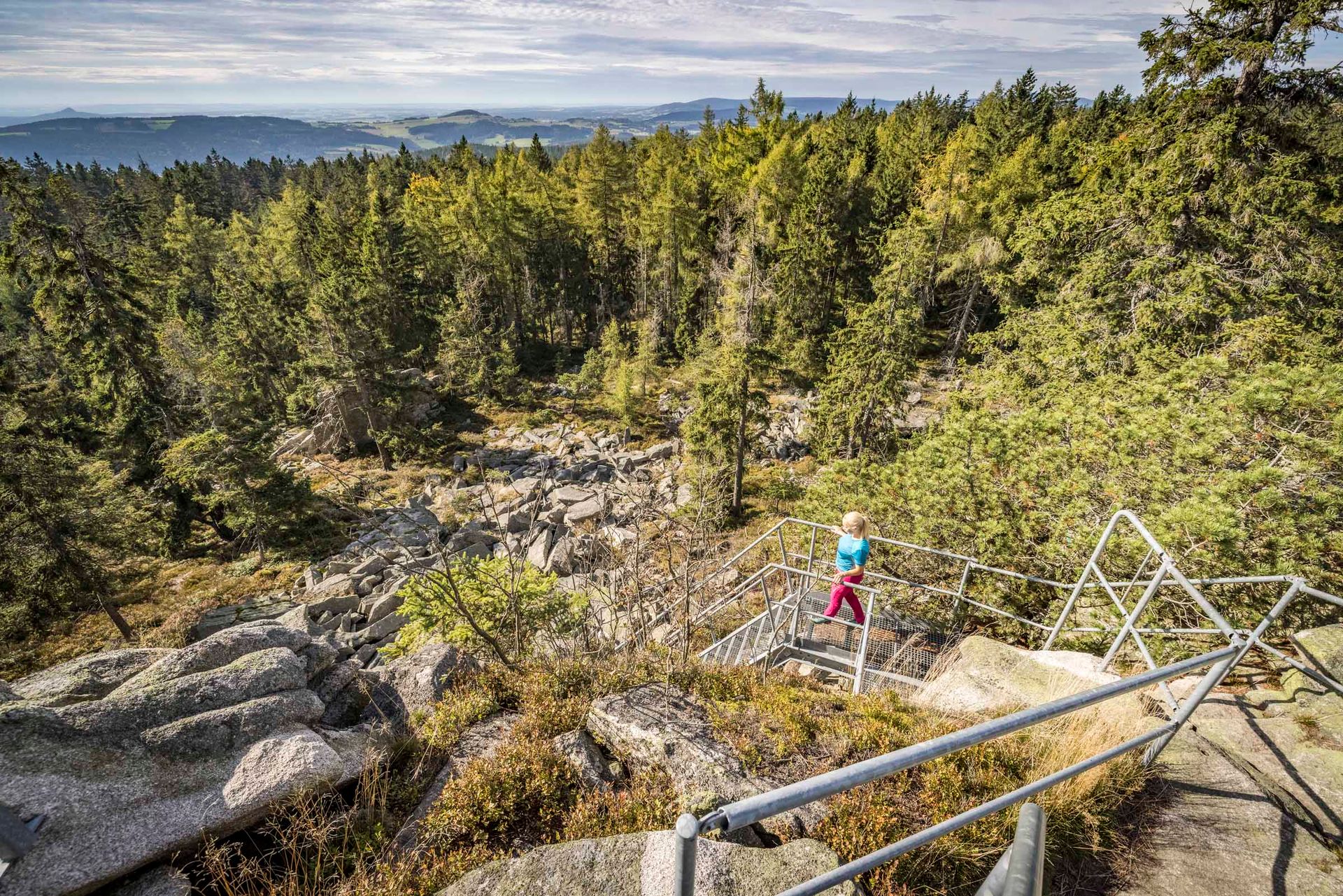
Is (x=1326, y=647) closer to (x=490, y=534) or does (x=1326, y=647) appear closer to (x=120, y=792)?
(x=120, y=792)

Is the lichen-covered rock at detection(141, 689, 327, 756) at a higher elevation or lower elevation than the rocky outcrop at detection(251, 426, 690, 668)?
higher

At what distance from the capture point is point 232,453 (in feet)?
72.9

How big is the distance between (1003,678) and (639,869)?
13.6 feet

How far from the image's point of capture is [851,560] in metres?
7.25

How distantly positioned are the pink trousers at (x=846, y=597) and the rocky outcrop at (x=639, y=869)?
4.10 m

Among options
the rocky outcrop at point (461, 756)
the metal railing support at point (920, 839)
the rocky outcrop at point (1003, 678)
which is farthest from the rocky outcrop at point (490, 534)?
the metal railing support at point (920, 839)

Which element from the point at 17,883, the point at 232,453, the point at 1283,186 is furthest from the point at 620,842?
the point at 232,453

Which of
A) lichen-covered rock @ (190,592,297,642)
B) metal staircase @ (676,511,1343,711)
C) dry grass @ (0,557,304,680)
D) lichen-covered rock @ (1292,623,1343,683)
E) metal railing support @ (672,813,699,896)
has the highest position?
metal railing support @ (672,813,699,896)

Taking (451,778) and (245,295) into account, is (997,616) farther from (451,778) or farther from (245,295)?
(245,295)

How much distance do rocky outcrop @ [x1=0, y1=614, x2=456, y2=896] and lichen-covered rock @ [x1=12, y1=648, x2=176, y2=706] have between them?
0.6 inches

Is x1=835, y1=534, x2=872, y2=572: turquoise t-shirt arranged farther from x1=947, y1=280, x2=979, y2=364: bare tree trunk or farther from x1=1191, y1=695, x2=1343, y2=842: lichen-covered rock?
x1=947, y1=280, x2=979, y2=364: bare tree trunk

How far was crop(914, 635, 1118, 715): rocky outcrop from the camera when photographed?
515cm

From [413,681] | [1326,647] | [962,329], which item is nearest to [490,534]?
[413,681]

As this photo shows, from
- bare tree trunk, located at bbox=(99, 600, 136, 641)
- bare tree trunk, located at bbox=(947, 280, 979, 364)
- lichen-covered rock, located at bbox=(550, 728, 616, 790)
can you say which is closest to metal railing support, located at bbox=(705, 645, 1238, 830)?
lichen-covered rock, located at bbox=(550, 728, 616, 790)
